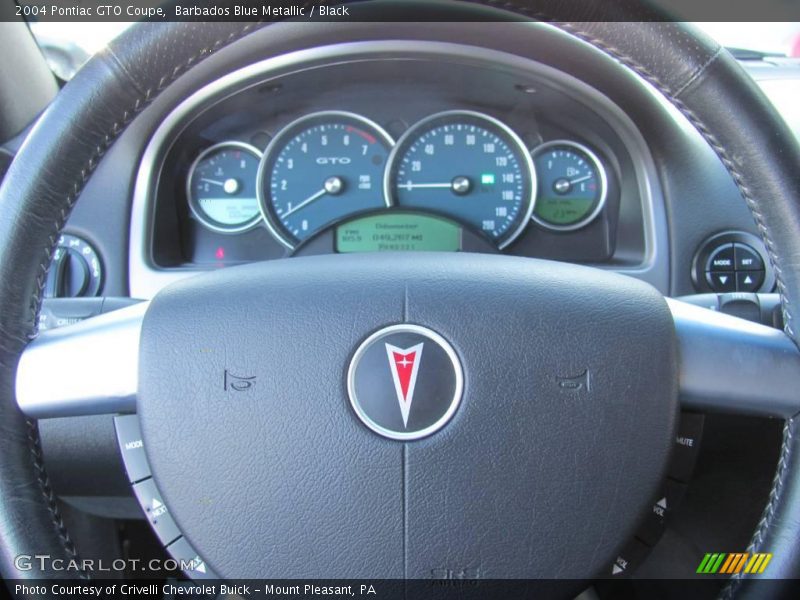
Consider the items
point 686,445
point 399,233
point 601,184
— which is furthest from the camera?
point 601,184

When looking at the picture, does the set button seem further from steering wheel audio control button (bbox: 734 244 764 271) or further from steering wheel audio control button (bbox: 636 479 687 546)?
steering wheel audio control button (bbox: 636 479 687 546)

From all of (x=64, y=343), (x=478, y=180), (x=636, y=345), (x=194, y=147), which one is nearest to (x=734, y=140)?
(x=636, y=345)

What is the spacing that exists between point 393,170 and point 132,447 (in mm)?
1390

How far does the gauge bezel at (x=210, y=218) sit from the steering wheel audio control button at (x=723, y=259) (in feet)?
3.79

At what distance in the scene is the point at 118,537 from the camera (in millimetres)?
1402

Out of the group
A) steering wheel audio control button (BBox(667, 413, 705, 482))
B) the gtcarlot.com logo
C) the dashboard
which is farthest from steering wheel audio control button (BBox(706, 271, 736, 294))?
steering wheel audio control button (BBox(667, 413, 705, 482))

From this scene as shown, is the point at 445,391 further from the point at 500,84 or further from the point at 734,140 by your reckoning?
the point at 500,84

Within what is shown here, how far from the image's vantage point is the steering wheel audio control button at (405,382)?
82 centimetres

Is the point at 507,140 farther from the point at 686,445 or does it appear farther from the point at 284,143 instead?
the point at 686,445

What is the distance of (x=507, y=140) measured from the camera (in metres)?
2.15

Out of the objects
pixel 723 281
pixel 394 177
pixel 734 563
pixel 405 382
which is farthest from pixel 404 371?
pixel 394 177

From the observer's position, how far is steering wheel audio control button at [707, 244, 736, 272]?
5.57 feet

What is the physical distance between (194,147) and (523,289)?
1.41 m

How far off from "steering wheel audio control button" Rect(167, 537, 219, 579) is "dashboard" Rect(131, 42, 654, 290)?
1.14 meters
